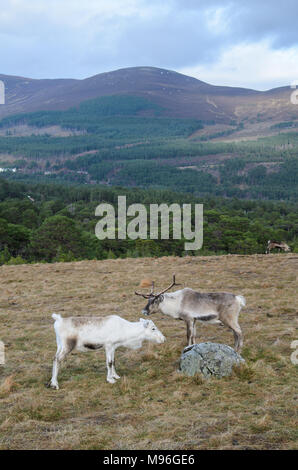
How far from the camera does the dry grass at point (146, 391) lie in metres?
7.39

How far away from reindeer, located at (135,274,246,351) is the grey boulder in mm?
1286

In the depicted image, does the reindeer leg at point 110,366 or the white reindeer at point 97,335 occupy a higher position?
the white reindeer at point 97,335

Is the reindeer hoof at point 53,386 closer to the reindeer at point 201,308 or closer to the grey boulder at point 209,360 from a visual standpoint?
the grey boulder at point 209,360

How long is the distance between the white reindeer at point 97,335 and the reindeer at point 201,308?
1300 millimetres

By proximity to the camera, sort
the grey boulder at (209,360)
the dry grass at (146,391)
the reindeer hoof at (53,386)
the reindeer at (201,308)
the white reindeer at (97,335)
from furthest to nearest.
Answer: the reindeer at (201,308) < the white reindeer at (97,335) < the grey boulder at (209,360) < the reindeer hoof at (53,386) < the dry grass at (146,391)

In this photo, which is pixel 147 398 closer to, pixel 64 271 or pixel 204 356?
pixel 204 356

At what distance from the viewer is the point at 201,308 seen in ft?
39.4

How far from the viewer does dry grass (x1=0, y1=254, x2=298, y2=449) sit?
7395mm

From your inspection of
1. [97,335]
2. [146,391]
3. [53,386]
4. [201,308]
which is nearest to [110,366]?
[97,335]

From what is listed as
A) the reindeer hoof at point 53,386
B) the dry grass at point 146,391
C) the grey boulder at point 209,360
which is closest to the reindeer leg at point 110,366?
the dry grass at point 146,391

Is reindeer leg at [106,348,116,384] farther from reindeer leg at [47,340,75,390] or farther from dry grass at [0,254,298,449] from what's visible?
reindeer leg at [47,340,75,390]

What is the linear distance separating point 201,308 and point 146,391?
10.4 ft

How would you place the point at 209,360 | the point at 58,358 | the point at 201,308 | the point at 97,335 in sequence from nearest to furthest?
the point at 58,358
the point at 209,360
the point at 97,335
the point at 201,308

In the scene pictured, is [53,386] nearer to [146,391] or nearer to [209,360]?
[146,391]
